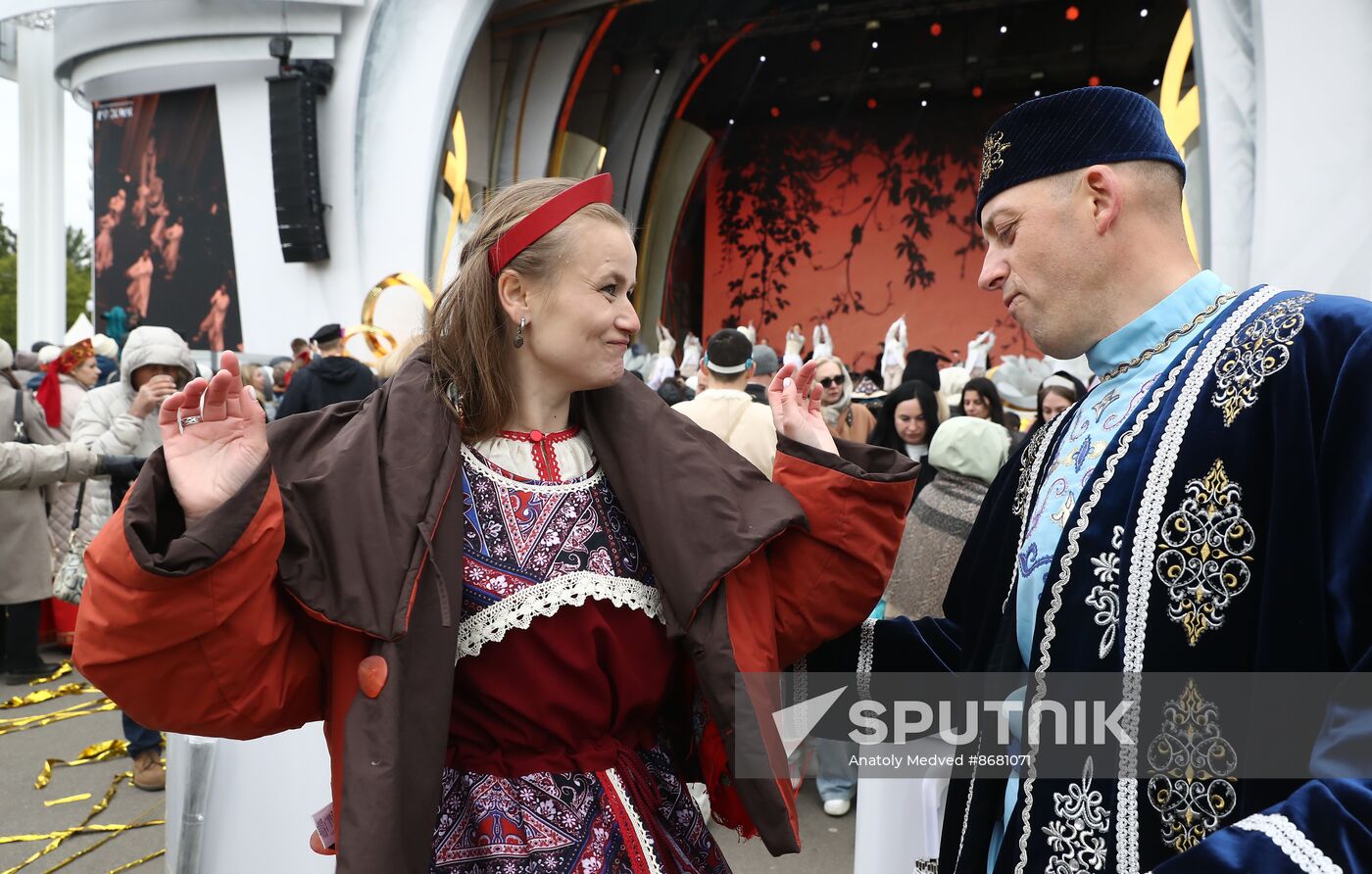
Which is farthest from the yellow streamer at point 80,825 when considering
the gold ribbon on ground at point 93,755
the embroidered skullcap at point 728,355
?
the embroidered skullcap at point 728,355

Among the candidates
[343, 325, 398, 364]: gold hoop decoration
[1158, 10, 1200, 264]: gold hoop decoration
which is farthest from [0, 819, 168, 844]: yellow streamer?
[1158, 10, 1200, 264]: gold hoop decoration

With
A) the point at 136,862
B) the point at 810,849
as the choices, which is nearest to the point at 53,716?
the point at 136,862

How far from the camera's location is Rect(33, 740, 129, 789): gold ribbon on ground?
14.0 feet

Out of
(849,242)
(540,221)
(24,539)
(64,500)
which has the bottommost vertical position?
(24,539)

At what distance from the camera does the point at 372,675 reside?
1343mm

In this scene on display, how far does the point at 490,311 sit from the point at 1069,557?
3.12ft

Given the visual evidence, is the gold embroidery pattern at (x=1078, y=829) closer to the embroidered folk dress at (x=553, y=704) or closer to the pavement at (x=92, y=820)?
the embroidered folk dress at (x=553, y=704)

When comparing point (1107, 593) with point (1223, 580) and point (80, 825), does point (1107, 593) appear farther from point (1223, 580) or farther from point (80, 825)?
point (80, 825)

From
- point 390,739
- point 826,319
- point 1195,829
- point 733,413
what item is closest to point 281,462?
point 390,739

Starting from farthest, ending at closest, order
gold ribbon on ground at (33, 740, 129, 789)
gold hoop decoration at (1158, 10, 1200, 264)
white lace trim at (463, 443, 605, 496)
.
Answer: gold hoop decoration at (1158, 10, 1200, 264), gold ribbon on ground at (33, 740, 129, 789), white lace trim at (463, 443, 605, 496)

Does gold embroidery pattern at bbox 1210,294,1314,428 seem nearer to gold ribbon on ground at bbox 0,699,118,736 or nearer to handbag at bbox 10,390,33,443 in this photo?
gold ribbon on ground at bbox 0,699,118,736

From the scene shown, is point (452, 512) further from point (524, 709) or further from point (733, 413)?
point (733, 413)

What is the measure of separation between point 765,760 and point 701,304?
18.2 meters

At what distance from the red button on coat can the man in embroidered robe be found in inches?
33.8
